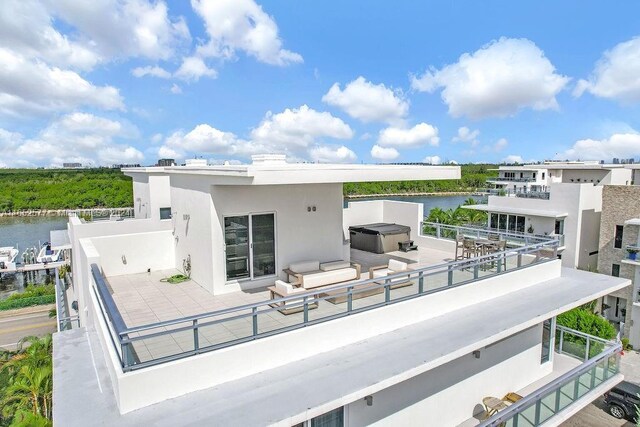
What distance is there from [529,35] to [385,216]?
20814 mm

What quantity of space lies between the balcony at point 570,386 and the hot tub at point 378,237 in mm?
5139

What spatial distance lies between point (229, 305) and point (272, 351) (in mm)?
2497

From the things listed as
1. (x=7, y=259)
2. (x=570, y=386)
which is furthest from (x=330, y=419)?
(x=7, y=259)

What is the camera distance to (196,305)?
8.01m

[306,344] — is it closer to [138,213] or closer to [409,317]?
[409,317]

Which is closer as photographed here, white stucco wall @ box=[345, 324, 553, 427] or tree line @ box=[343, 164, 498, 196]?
white stucco wall @ box=[345, 324, 553, 427]

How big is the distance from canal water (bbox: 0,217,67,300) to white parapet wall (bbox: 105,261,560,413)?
4712 cm

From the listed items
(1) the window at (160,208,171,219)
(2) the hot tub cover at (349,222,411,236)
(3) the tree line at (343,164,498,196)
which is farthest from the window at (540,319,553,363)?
(3) the tree line at (343,164,498,196)

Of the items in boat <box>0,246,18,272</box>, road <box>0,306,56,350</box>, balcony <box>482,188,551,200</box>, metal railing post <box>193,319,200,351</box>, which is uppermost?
balcony <box>482,188,551,200</box>

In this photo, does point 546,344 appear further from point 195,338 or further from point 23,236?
point 23,236

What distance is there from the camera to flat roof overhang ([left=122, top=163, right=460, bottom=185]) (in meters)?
7.08

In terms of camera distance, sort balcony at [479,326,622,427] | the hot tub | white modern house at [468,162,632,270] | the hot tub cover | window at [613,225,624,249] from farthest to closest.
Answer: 1. white modern house at [468,162,632,270]
2. window at [613,225,624,249]
3. the hot tub cover
4. the hot tub
5. balcony at [479,326,622,427]

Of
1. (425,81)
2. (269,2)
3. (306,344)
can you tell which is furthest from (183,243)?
(425,81)

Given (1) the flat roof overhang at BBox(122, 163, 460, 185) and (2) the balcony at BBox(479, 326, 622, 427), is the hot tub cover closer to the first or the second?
(1) the flat roof overhang at BBox(122, 163, 460, 185)
